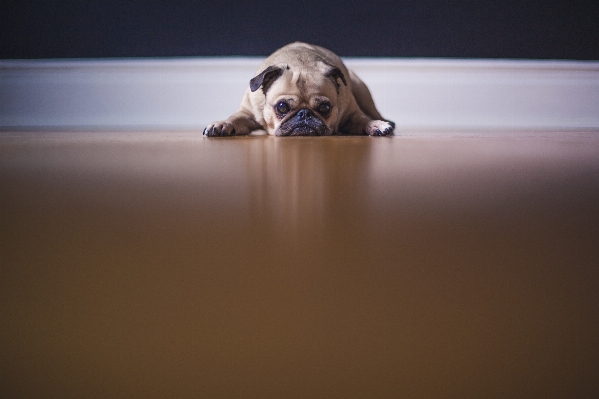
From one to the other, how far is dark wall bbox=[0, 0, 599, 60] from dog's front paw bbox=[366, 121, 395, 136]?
125 cm

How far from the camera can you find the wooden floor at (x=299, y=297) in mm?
233

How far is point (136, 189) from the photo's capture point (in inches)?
25.4

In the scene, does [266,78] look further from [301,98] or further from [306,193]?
[306,193]

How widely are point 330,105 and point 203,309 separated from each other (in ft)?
6.74

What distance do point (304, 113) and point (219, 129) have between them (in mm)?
416

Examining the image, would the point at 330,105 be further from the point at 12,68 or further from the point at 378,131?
the point at 12,68

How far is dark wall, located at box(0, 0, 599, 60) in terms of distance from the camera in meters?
3.14

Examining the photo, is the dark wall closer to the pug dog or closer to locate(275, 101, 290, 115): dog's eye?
the pug dog

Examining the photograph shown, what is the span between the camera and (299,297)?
29 cm

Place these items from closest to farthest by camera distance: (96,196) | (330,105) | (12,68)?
(96,196) < (330,105) < (12,68)

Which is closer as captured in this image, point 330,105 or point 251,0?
point 330,105

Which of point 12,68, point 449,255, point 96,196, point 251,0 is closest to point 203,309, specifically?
point 449,255

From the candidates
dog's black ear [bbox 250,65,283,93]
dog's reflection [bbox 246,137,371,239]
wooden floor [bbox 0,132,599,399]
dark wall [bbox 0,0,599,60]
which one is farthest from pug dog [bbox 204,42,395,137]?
wooden floor [bbox 0,132,599,399]

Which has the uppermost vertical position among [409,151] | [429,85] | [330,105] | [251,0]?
[251,0]
